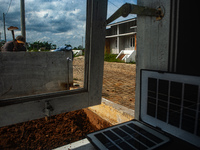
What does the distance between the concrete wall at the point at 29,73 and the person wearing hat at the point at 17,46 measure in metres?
0.05

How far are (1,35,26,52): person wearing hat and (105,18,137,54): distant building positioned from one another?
23.7 meters

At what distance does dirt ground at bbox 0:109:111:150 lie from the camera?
3.44 meters

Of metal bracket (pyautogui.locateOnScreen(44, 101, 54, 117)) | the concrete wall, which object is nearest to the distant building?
the concrete wall

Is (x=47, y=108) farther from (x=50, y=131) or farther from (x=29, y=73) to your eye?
(x=50, y=131)

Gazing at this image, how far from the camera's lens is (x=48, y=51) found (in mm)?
2301

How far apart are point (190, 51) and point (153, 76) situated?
1.61 ft

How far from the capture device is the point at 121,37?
27344 mm

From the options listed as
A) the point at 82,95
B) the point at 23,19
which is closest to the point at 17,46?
the point at 23,19

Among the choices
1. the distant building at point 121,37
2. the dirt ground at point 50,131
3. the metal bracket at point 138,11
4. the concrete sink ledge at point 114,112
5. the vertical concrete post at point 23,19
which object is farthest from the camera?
the distant building at point 121,37

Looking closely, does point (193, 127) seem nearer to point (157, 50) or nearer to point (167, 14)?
point (157, 50)

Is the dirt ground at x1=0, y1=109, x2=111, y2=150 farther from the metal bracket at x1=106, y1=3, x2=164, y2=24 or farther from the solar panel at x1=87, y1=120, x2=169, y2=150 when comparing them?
the metal bracket at x1=106, y1=3, x2=164, y2=24

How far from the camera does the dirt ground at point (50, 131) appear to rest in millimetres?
3439

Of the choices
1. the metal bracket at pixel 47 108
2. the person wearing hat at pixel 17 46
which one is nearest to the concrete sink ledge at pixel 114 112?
the metal bracket at pixel 47 108

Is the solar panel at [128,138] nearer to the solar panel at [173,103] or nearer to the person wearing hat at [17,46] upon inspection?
the solar panel at [173,103]
